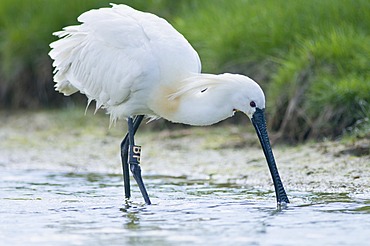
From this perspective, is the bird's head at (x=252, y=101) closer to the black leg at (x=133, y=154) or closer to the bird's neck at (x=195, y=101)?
the bird's neck at (x=195, y=101)

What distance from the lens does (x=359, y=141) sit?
901 centimetres

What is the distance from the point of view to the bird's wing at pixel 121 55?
300 inches

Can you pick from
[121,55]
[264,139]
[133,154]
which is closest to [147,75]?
[121,55]

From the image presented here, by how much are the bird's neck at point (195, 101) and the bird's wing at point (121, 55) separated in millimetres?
121

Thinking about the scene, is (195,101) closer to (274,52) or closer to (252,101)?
(252,101)

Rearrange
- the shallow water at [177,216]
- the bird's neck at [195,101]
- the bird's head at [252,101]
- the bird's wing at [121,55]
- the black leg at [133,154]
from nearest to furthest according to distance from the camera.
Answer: the shallow water at [177,216], the bird's head at [252,101], the bird's neck at [195,101], the bird's wing at [121,55], the black leg at [133,154]

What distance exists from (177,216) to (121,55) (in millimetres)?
1614

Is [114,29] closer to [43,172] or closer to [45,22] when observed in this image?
[43,172]

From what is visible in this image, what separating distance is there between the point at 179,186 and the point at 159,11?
4.74 metres

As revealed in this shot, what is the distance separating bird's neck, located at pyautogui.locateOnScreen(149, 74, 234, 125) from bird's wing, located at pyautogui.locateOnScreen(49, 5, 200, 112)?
0.12 meters

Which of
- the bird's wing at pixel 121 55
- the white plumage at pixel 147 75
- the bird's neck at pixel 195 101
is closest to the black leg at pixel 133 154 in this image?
the white plumage at pixel 147 75

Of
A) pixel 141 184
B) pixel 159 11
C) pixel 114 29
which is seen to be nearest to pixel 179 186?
pixel 141 184

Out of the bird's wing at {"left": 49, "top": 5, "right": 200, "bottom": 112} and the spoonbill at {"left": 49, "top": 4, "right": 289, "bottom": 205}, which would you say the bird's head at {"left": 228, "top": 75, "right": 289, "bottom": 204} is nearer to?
the spoonbill at {"left": 49, "top": 4, "right": 289, "bottom": 205}

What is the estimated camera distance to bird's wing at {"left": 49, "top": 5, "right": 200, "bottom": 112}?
7617 mm
